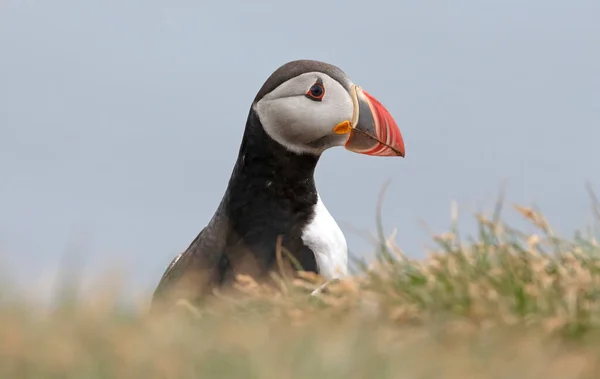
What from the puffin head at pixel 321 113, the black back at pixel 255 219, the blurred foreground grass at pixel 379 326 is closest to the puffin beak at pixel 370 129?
the puffin head at pixel 321 113

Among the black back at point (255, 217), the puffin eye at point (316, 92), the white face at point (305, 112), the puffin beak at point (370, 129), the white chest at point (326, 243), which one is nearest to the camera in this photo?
the black back at point (255, 217)

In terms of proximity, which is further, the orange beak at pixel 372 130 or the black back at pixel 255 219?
the orange beak at pixel 372 130

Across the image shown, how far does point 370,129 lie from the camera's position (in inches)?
282

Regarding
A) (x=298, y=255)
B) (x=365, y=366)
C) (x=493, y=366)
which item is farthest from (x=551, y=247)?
(x=365, y=366)

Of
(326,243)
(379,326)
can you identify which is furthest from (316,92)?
(379,326)

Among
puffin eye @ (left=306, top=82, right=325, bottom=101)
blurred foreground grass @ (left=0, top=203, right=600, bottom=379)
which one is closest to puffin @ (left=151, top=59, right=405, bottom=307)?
puffin eye @ (left=306, top=82, right=325, bottom=101)

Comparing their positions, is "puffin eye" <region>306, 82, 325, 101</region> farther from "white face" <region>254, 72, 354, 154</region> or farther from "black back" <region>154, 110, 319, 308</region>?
"black back" <region>154, 110, 319, 308</region>

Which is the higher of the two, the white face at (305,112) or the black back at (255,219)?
the white face at (305,112)

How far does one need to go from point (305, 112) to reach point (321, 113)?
0.12m

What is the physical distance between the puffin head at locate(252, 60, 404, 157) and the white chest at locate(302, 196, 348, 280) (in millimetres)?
517

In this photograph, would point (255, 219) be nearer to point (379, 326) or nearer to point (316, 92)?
point (316, 92)

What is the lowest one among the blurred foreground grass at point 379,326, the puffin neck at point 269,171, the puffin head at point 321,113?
the blurred foreground grass at point 379,326

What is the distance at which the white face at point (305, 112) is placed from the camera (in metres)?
6.87

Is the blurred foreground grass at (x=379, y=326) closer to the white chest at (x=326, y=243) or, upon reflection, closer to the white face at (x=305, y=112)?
the white chest at (x=326, y=243)
